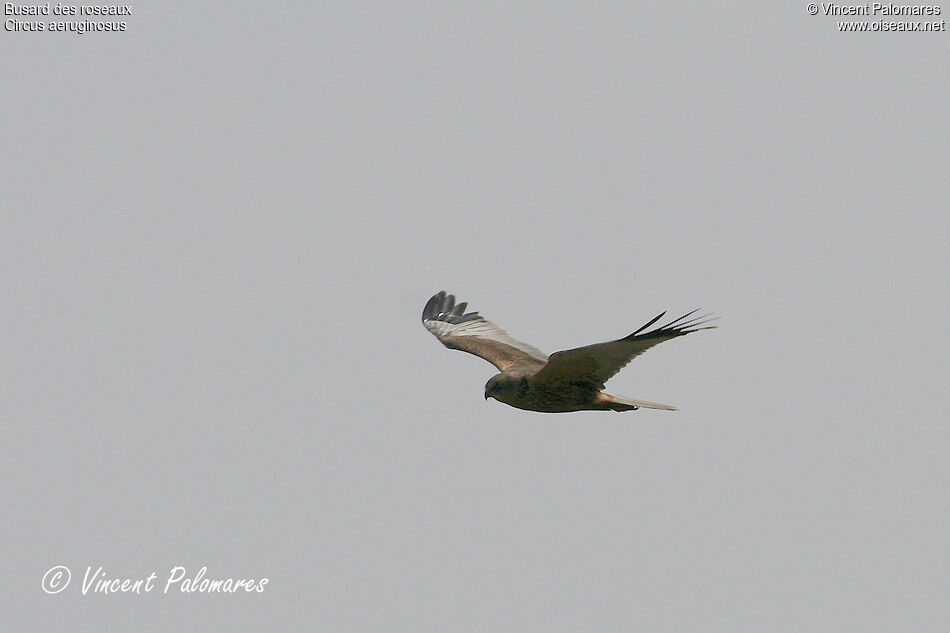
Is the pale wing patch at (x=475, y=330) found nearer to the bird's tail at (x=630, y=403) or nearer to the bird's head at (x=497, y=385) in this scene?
the bird's head at (x=497, y=385)

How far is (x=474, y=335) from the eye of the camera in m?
16.0

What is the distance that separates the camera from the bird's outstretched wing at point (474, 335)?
15.0 metres

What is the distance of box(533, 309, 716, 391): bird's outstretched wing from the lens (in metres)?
11.0

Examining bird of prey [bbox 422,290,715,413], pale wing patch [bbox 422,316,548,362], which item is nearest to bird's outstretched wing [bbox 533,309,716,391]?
bird of prey [bbox 422,290,715,413]

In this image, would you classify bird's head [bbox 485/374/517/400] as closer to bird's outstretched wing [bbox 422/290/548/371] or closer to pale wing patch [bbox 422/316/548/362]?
bird's outstretched wing [bbox 422/290/548/371]

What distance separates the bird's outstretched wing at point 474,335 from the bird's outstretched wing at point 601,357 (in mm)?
1811

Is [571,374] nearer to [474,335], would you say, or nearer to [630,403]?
[630,403]

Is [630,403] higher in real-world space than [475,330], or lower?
lower

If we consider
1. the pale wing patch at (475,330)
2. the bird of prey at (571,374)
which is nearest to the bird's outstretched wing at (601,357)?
the bird of prey at (571,374)

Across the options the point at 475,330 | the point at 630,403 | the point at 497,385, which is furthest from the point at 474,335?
the point at 630,403

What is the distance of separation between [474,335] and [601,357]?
4479 mm

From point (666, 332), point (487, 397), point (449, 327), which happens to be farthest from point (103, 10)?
point (666, 332)

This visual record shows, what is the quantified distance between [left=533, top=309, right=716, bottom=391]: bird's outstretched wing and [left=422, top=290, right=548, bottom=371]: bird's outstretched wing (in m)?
1.81

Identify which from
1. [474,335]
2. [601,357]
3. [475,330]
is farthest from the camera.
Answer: [475,330]
